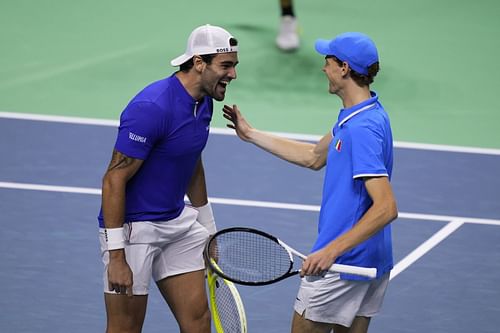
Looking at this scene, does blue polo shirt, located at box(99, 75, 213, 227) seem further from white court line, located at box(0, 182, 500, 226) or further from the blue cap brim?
white court line, located at box(0, 182, 500, 226)

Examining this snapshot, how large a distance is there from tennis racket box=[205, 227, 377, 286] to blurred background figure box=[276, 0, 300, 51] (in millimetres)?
7558

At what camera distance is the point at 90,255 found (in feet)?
31.2

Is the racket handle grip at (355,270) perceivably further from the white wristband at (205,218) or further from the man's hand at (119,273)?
the white wristband at (205,218)

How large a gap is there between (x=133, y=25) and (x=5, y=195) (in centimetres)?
506

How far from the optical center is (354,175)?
247 inches

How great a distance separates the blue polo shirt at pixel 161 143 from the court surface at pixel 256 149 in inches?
66.5

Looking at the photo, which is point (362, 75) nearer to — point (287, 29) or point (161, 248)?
point (161, 248)

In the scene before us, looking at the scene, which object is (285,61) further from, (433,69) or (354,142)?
(354,142)

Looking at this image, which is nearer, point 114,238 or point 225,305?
point 114,238

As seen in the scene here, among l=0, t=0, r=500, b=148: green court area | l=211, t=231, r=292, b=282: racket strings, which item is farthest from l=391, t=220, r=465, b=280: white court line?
l=211, t=231, r=292, b=282: racket strings

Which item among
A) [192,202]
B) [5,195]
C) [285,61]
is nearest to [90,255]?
[5,195]

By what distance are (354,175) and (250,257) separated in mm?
858

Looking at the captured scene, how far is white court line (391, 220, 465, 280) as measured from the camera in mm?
9479

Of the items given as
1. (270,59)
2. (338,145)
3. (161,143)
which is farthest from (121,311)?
(270,59)
